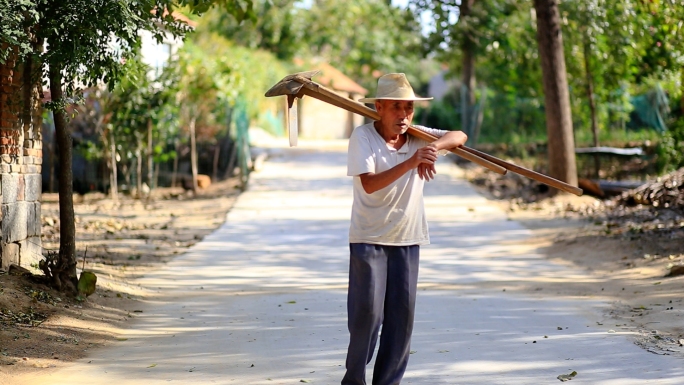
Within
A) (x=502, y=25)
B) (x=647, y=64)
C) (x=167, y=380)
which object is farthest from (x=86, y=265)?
(x=502, y=25)

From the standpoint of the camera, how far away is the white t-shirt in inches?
190

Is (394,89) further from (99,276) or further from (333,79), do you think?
(333,79)

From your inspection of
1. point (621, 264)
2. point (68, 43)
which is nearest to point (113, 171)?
point (621, 264)

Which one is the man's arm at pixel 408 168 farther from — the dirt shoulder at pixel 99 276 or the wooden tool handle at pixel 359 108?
the dirt shoulder at pixel 99 276

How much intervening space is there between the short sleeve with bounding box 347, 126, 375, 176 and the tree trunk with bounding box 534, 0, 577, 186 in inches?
491

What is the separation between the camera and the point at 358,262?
15.9 ft

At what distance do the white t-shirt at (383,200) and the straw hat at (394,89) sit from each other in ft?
0.71

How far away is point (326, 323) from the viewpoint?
7.54 meters

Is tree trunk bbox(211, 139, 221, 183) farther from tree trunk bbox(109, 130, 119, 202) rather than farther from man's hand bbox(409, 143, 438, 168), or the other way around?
man's hand bbox(409, 143, 438, 168)

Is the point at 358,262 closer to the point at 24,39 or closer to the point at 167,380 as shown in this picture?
the point at 167,380

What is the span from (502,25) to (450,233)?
13168 mm

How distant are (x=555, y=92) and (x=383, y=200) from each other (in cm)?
1278

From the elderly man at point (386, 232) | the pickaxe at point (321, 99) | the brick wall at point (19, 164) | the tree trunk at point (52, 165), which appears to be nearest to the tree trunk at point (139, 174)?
the tree trunk at point (52, 165)

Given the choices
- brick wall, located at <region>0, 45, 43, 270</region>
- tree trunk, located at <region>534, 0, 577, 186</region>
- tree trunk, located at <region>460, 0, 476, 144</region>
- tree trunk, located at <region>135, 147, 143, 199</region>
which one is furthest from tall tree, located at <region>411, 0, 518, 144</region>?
brick wall, located at <region>0, 45, 43, 270</region>
